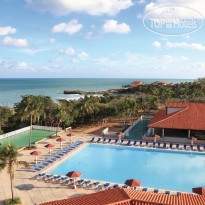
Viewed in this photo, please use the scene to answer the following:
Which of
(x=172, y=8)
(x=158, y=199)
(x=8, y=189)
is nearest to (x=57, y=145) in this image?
(x=8, y=189)

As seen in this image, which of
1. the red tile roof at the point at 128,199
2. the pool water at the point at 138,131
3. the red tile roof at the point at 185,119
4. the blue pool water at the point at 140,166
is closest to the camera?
the red tile roof at the point at 128,199

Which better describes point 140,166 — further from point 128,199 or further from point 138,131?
point 128,199

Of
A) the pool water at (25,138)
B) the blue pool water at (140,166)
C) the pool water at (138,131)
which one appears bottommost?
the blue pool water at (140,166)

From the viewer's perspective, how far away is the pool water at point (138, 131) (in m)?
28.6

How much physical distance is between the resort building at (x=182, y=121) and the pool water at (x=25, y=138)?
14701 millimetres

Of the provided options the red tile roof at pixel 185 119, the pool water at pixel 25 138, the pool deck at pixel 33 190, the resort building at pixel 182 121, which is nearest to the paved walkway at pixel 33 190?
the pool deck at pixel 33 190

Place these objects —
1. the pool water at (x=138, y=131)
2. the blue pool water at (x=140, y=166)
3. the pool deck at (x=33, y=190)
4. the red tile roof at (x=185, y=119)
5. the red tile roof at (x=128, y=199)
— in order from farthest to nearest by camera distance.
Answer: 1. the pool water at (x=138, y=131)
2. the red tile roof at (x=185, y=119)
3. the blue pool water at (x=140, y=166)
4. the pool deck at (x=33, y=190)
5. the red tile roof at (x=128, y=199)

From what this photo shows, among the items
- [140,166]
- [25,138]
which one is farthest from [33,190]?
[25,138]

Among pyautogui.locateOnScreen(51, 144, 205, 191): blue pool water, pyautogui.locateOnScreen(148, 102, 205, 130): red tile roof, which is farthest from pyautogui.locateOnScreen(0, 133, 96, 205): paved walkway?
pyautogui.locateOnScreen(148, 102, 205, 130): red tile roof

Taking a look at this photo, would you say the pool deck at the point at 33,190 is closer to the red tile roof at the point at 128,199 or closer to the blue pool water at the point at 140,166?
the blue pool water at the point at 140,166

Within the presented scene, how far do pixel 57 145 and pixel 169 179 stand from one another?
42.6 ft

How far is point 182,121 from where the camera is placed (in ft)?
88.8

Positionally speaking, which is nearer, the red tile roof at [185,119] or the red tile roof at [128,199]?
the red tile roof at [128,199]

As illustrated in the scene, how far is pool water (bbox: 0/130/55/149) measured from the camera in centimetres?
2612
